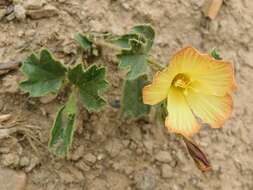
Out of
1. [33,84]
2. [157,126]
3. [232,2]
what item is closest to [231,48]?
[232,2]

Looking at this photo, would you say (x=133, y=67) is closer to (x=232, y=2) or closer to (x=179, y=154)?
(x=179, y=154)

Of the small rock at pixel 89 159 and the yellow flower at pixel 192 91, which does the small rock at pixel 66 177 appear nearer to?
the small rock at pixel 89 159

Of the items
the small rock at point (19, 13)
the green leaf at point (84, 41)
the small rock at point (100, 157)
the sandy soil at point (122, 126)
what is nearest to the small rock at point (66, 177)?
Result: the sandy soil at point (122, 126)

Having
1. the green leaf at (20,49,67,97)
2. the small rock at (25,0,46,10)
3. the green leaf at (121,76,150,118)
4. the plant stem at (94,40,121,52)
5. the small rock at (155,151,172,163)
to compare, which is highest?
the small rock at (25,0,46,10)

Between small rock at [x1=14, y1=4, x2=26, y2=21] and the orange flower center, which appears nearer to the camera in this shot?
the orange flower center

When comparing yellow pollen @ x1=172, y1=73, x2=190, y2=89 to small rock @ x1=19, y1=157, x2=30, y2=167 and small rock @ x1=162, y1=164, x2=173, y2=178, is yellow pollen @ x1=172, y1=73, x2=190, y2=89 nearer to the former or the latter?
small rock @ x1=162, y1=164, x2=173, y2=178

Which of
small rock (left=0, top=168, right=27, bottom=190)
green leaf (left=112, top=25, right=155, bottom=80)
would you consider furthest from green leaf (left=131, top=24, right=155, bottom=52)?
small rock (left=0, top=168, right=27, bottom=190)
